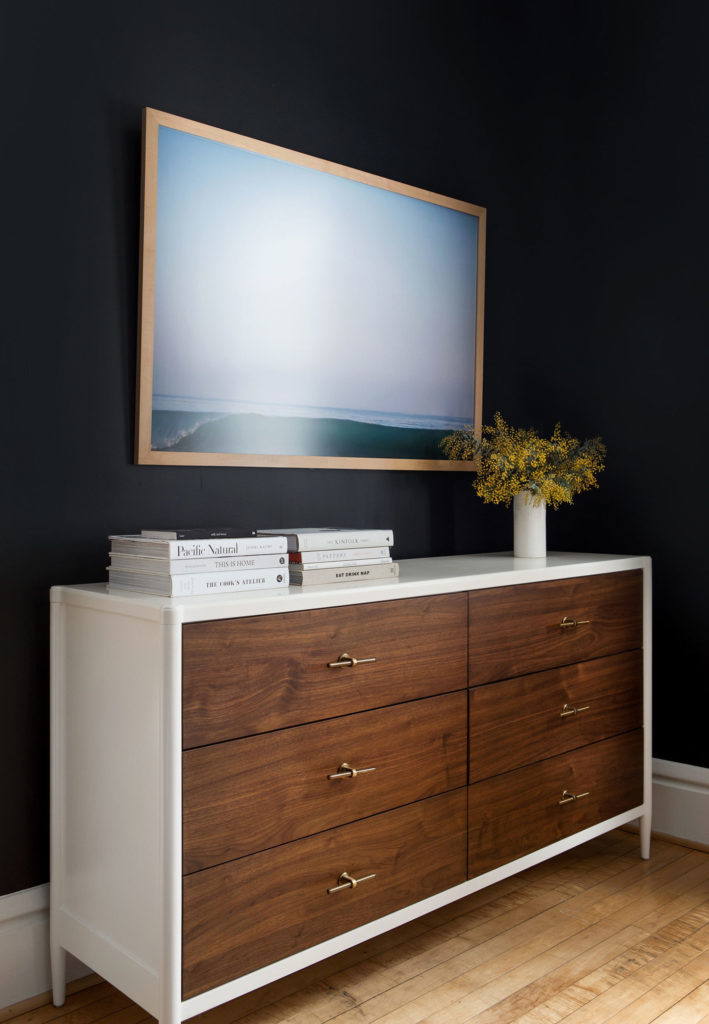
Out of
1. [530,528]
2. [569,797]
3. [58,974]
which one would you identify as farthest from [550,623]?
[58,974]

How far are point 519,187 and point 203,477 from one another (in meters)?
1.57

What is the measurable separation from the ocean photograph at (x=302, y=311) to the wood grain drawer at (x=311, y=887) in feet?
2.97

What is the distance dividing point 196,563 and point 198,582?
0.04 m

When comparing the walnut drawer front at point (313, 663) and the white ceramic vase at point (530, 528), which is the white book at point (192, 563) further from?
the white ceramic vase at point (530, 528)

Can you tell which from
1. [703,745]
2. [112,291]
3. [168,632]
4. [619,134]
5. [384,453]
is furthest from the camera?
[619,134]

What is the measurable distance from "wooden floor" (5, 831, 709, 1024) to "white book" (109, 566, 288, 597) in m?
0.84

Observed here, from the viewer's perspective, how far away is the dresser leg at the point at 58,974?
1778mm

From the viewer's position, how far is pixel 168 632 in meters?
1.48

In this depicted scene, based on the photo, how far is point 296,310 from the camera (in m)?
2.23

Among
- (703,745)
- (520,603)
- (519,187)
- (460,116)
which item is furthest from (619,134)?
(703,745)

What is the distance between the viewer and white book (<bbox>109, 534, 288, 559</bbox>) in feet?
5.32

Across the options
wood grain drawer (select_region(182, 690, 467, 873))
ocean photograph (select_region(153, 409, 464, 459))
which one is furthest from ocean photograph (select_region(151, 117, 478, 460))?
wood grain drawer (select_region(182, 690, 467, 873))

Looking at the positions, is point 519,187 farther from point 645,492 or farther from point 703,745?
point 703,745

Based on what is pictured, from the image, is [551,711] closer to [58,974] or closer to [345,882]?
[345,882]
